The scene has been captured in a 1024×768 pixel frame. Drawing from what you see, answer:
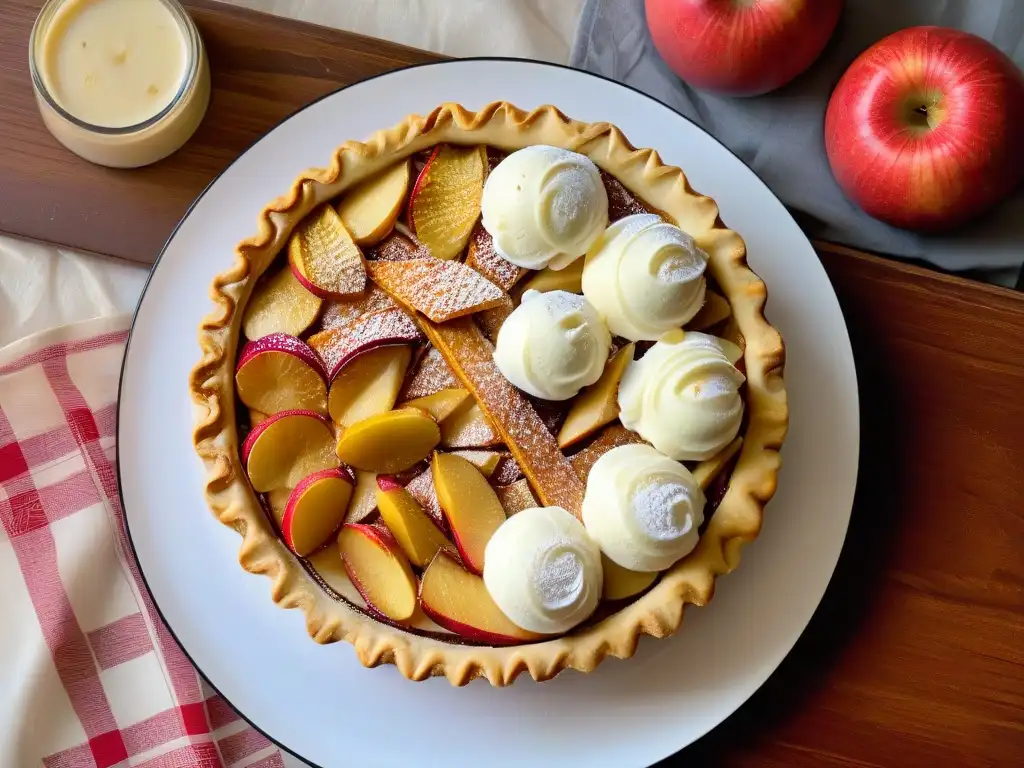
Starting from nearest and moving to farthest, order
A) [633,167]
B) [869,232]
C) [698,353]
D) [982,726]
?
[698,353] < [633,167] < [982,726] < [869,232]

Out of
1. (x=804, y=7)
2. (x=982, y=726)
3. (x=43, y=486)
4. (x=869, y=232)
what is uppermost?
(x=804, y=7)

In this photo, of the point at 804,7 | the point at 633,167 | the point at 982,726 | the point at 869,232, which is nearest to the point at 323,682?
the point at 633,167

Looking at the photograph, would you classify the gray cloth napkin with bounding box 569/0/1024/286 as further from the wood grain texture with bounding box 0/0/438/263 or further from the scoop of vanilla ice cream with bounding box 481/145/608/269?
the scoop of vanilla ice cream with bounding box 481/145/608/269

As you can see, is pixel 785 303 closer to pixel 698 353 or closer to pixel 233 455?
pixel 698 353

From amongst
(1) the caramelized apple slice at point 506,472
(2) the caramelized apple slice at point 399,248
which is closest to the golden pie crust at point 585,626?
(2) the caramelized apple slice at point 399,248

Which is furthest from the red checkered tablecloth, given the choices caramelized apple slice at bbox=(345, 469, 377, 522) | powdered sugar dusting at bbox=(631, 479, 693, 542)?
powdered sugar dusting at bbox=(631, 479, 693, 542)

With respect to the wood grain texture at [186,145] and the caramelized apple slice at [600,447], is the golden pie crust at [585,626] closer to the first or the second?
the caramelized apple slice at [600,447]
